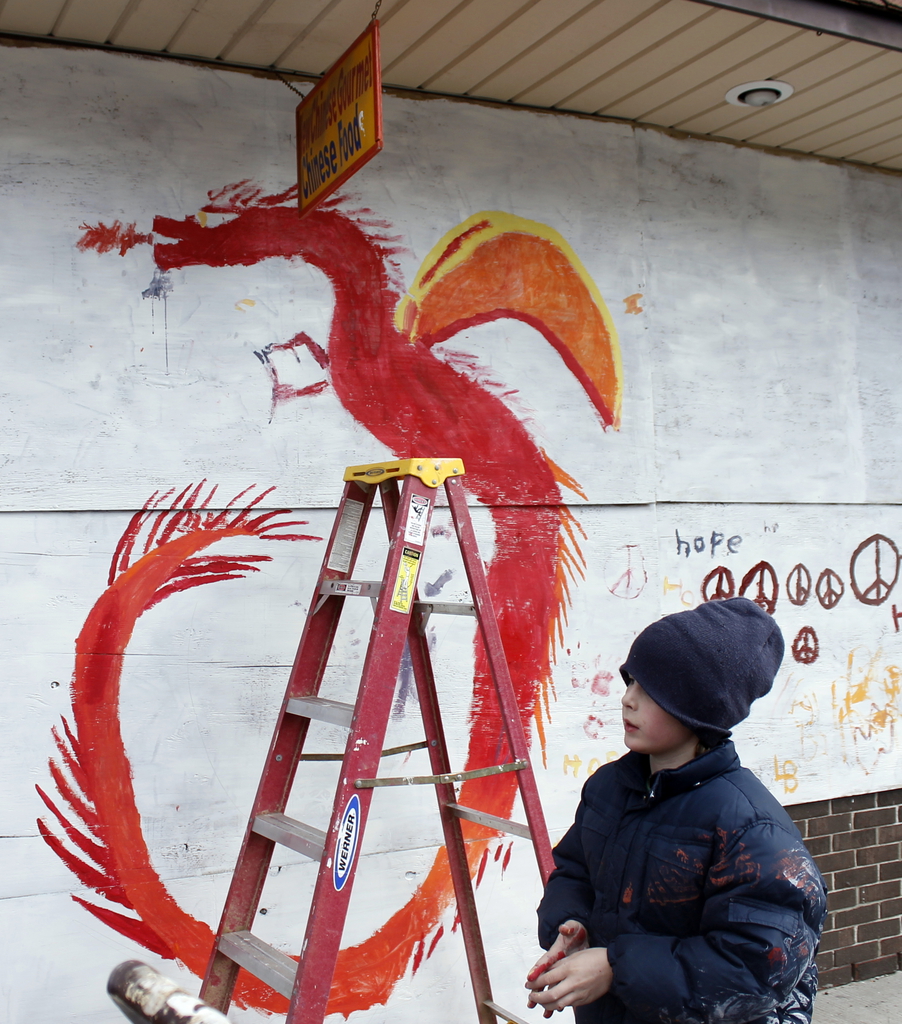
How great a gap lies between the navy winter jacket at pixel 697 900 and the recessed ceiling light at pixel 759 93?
2605mm

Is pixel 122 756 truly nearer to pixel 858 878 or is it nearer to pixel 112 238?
pixel 112 238

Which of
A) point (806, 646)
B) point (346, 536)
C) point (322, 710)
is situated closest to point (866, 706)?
point (806, 646)

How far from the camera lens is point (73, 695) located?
2.78 metres

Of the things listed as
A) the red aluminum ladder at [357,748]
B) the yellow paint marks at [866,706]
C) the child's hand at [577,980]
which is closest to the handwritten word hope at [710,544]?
the yellow paint marks at [866,706]

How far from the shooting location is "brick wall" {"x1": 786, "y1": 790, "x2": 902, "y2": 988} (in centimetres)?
404

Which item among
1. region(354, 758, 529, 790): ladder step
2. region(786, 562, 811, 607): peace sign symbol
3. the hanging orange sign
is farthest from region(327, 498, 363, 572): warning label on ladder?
region(786, 562, 811, 607): peace sign symbol

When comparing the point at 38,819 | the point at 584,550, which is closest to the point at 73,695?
the point at 38,819

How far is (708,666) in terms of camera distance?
177 cm

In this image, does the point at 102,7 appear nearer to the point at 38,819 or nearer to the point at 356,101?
the point at 356,101

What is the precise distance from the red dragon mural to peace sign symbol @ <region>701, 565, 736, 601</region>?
586mm

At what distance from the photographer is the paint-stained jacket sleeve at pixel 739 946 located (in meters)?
1.59

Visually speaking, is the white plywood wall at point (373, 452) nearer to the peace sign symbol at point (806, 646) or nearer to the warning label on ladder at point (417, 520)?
the peace sign symbol at point (806, 646)

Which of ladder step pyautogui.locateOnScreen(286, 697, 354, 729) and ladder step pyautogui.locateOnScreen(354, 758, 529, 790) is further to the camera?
ladder step pyautogui.locateOnScreen(286, 697, 354, 729)

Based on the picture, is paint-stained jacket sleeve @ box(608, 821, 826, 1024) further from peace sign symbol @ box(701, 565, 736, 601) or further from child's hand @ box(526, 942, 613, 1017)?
peace sign symbol @ box(701, 565, 736, 601)
